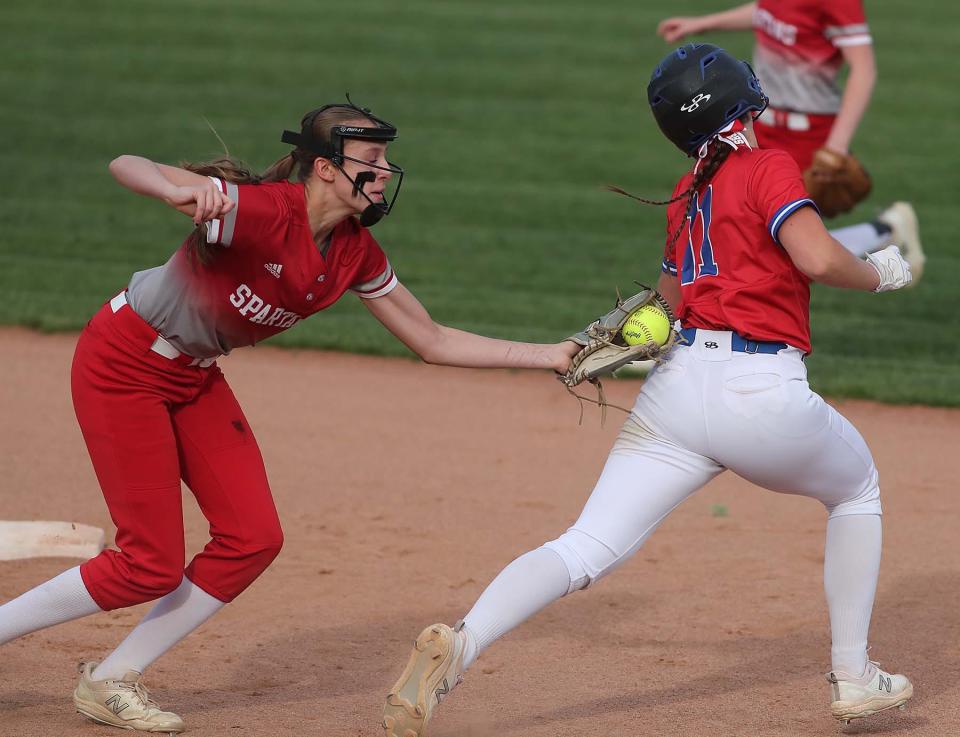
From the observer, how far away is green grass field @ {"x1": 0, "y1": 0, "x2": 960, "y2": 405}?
9.95 metres

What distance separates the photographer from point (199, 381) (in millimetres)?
4168

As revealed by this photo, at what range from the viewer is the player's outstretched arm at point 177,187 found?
364 centimetres

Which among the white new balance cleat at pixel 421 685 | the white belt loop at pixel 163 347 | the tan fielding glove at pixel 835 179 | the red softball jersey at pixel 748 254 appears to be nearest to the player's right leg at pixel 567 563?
the white new balance cleat at pixel 421 685

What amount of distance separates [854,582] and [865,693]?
12.4 inches

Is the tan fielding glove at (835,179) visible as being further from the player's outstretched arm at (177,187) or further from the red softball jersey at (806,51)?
the player's outstretched arm at (177,187)

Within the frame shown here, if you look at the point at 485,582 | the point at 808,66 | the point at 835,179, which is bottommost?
the point at 485,582

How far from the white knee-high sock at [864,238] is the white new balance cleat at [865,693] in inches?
193

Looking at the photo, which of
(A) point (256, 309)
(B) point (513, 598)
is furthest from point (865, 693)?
(A) point (256, 309)

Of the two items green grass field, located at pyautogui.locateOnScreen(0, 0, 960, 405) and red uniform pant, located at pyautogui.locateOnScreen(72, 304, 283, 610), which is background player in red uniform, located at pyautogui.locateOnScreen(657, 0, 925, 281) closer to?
green grass field, located at pyautogui.locateOnScreen(0, 0, 960, 405)

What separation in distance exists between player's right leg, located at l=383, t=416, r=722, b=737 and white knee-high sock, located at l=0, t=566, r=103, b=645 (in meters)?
1.04

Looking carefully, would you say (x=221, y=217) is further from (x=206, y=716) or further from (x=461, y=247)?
(x=461, y=247)

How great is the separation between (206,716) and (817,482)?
1.97 meters

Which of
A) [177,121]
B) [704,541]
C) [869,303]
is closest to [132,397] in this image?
[704,541]

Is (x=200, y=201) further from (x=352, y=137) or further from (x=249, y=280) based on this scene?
(x=352, y=137)
